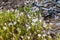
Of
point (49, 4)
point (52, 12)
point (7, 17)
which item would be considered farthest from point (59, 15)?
point (7, 17)

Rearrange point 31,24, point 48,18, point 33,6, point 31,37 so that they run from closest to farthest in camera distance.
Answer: point 31,37
point 31,24
point 48,18
point 33,6

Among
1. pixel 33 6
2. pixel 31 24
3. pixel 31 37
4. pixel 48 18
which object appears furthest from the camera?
pixel 33 6

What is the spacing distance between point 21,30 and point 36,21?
34cm

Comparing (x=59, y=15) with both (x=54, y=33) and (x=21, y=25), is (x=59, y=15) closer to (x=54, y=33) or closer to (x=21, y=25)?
(x=54, y=33)

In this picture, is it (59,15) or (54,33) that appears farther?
(59,15)

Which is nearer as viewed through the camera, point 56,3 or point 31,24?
point 31,24

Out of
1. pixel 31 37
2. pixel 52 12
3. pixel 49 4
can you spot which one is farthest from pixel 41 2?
pixel 31 37

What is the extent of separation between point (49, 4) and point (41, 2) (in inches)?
9.6

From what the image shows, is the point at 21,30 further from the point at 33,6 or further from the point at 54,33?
the point at 33,6

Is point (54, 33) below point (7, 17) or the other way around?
below

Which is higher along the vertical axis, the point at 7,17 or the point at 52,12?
the point at 7,17

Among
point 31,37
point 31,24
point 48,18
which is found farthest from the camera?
point 48,18

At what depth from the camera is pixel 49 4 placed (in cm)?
499

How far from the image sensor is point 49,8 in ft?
15.7
